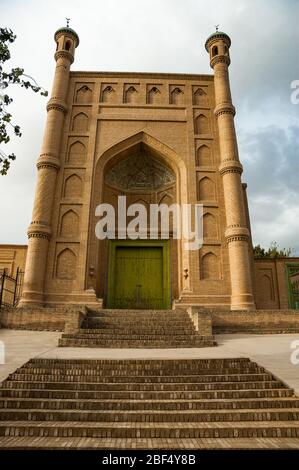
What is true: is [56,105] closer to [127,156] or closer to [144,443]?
[127,156]

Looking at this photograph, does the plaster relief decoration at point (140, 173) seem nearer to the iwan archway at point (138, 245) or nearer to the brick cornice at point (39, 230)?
the iwan archway at point (138, 245)

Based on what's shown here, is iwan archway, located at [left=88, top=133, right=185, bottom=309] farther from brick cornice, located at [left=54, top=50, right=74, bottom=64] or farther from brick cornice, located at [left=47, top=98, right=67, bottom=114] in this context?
brick cornice, located at [left=54, top=50, right=74, bottom=64]

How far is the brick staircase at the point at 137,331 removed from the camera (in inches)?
Result: 306

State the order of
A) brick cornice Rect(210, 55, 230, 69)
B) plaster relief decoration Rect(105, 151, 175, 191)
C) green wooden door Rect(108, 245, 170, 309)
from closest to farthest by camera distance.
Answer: green wooden door Rect(108, 245, 170, 309), plaster relief decoration Rect(105, 151, 175, 191), brick cornice Rect(210, 55, 230, 69)

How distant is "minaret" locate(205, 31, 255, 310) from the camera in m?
12.1

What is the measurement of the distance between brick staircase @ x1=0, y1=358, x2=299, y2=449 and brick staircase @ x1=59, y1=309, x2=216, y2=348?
211cm

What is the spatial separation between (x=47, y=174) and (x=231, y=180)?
7270 mm

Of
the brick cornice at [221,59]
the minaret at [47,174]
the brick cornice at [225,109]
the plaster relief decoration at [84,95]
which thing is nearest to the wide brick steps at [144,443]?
the minaret at [47,174]

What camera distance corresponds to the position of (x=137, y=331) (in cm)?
866

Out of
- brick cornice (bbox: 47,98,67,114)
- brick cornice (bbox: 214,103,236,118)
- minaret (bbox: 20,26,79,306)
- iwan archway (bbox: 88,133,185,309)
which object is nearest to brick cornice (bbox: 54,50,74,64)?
minaret (bbox: 20,26,79,306)

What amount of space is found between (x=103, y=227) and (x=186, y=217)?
3419 mm

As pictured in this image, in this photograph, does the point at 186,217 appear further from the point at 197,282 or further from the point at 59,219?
the point at 59,219

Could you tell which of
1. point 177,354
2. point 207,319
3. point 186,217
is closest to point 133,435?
point 177,354

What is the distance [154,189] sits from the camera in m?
15.9
